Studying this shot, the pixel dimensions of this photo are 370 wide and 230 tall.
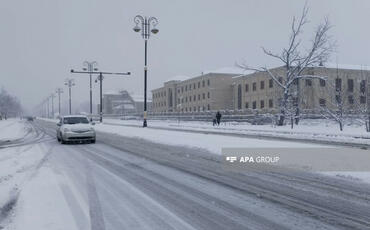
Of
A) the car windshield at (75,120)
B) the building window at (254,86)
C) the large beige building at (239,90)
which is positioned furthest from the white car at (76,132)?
the building window at (254,86)

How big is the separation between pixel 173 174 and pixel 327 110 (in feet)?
76.4

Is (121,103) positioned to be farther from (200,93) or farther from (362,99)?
(362,99)

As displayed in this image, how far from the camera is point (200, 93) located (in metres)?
98.5

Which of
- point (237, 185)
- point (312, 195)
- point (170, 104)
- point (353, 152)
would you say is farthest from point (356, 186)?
point (170, 104)

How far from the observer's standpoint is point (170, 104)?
11712 centimetres

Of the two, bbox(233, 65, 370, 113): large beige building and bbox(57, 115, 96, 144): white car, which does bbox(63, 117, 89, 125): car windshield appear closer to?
bbox(57, 115, 96, 144): white car

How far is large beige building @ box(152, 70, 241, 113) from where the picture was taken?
91.9 m

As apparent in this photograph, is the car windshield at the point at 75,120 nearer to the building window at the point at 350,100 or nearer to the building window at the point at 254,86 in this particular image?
the building window at the point at 350,100

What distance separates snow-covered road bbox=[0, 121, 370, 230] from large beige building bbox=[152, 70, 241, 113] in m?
81.2

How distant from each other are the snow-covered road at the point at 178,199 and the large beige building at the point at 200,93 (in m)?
81.2

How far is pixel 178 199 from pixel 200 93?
91697 mm

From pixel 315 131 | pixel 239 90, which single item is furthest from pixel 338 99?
pixel 239 90

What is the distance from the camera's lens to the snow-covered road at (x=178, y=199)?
564 centimetres

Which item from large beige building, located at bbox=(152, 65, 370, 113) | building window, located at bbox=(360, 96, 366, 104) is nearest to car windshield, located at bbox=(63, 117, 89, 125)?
building window, located at bbox=(360, 96, 366, 104)
